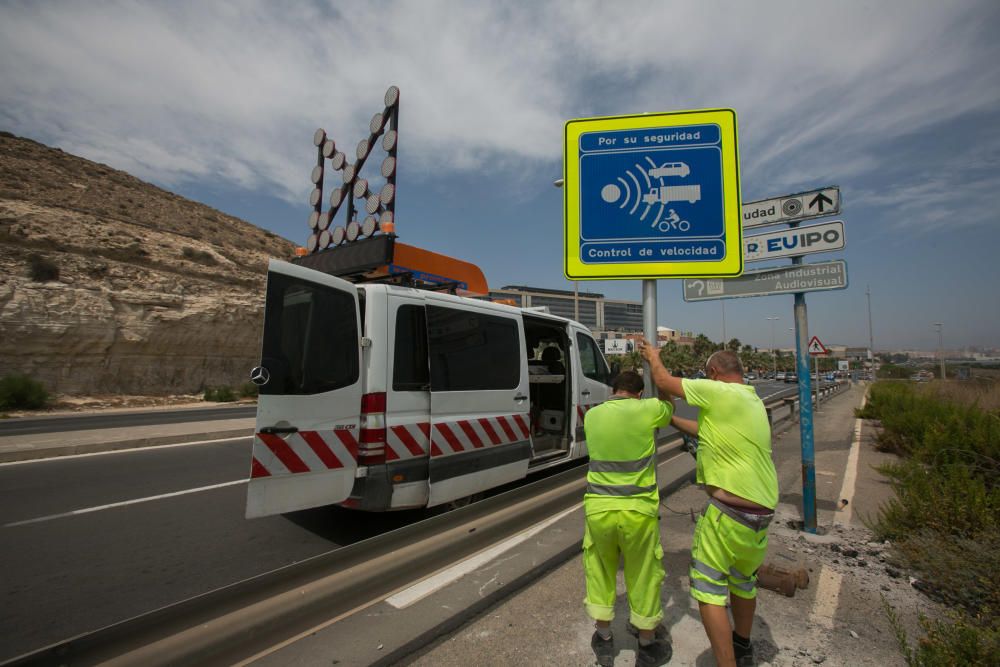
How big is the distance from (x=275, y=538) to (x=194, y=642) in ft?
9.45

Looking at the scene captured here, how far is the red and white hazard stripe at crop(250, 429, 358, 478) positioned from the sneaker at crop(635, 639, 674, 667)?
2316 mm

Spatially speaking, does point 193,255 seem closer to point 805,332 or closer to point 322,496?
point 322,496

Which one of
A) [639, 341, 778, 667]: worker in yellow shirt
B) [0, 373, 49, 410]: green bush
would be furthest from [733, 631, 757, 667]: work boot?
[0, 373, 49, 410]: green bush

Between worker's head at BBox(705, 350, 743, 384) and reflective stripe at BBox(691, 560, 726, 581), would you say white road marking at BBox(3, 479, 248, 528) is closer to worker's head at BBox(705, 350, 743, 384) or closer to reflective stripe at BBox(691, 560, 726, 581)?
reflective stripe at BBox(691, 560, 726, 581)

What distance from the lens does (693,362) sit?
5972cm

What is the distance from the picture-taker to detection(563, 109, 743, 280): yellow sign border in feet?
7.93

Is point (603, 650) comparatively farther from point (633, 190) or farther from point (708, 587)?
point (633, 190)

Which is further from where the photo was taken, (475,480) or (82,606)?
(475,480)

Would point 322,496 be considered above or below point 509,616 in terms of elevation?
above

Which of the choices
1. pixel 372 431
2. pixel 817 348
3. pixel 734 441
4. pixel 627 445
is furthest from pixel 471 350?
pixel 817 348

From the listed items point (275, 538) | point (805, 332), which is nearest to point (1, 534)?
point (275, 538)

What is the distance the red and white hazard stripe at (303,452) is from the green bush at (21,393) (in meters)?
21.5

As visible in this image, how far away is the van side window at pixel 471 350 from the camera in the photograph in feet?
13.6

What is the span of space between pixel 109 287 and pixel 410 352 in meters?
25.5
